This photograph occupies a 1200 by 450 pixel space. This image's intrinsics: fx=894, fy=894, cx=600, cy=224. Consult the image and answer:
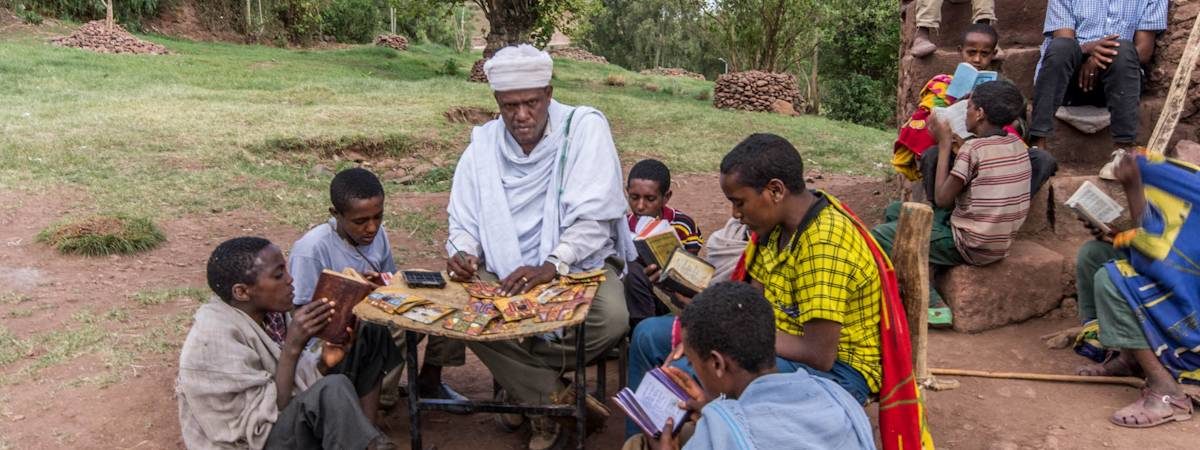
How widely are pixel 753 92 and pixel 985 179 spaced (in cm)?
1306

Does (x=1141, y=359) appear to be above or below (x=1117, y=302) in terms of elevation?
below

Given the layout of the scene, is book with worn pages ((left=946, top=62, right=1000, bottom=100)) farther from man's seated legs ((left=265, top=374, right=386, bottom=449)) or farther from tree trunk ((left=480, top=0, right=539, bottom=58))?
tree trunk ((left=480, top=0, right=539, bottom=58))

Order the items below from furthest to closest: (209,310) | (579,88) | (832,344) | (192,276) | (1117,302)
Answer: (579,88), (192,276), (1117,302), (209,310), (832,344)

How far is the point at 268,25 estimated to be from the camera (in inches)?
1077

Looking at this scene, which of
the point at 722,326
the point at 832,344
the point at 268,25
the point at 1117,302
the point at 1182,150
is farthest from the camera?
the point at 268,25

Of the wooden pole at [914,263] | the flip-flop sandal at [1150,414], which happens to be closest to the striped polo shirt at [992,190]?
the flip-flop sandal at [1150,414]

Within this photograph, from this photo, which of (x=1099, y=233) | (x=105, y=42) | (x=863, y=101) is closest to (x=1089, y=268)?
(x=1099, y=233)

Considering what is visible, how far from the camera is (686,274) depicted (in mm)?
3322

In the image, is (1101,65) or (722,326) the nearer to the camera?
(722,326)

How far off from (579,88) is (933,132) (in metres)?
14.5

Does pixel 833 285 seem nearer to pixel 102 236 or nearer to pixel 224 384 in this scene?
pixel 224 384

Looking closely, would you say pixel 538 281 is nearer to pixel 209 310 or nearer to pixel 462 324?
pixel 462 324

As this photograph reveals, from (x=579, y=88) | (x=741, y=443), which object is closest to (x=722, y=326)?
(x=741, y=443)

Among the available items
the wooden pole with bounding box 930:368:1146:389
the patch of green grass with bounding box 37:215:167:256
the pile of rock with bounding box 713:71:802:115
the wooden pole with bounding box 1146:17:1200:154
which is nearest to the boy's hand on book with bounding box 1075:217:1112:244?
the wooden pole with bounding box 930:368:1146:389
